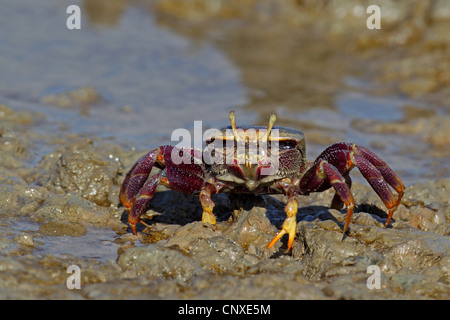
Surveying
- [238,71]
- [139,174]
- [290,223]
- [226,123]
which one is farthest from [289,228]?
[238,71]

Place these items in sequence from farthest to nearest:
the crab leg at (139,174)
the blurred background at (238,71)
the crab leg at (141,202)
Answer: the blurred background at (238,71) → the crab leg at (139,174) → the crab leg at (141,202)

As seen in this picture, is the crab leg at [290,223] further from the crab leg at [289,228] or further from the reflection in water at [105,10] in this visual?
the reflection in water at [105,10]

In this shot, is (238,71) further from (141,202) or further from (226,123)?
(141,202)

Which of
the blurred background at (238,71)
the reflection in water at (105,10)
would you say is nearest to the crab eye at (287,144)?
the blurred background at (238,71)
